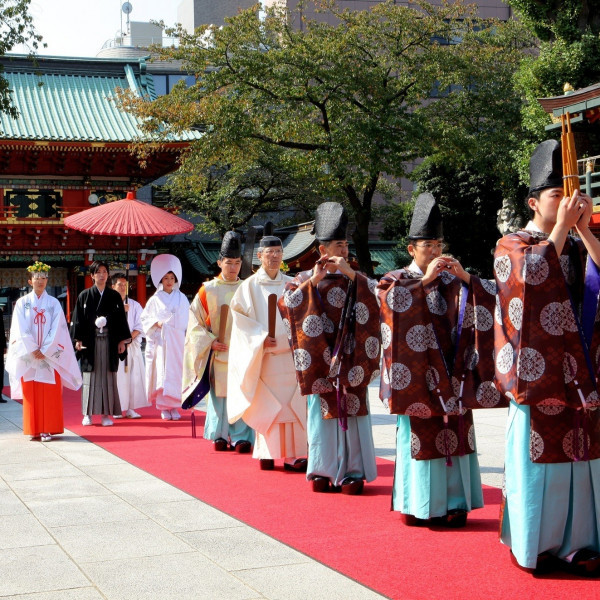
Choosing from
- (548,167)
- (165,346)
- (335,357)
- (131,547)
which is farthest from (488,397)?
(165,346)

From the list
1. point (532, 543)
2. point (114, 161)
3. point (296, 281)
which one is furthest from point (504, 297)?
point (114, 161)

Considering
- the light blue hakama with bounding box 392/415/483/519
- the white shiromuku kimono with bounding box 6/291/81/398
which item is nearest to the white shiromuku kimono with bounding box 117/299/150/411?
the white shiromuku kimono with bounding box 6/291/81/398

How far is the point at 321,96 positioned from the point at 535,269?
1500 centimetres

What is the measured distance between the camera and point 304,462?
6715 mm

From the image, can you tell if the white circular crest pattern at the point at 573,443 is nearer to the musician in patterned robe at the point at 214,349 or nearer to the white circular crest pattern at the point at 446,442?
the white circular crest pattern at the point at 446,442

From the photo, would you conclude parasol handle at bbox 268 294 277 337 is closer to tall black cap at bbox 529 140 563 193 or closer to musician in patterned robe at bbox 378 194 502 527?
musician in patterned robe at bbox 378 194 502 527

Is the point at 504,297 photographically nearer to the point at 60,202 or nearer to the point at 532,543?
the point at 532,543

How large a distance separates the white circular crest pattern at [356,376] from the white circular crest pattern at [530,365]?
1877 mm

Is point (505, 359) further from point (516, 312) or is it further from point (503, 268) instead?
point (503, 268)

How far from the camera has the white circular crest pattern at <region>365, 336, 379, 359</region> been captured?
5.66m

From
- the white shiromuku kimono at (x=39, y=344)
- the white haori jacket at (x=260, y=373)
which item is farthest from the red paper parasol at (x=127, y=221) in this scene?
the white haori jacket at (x=260, y=373)

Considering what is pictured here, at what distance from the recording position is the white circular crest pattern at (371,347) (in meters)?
5.66

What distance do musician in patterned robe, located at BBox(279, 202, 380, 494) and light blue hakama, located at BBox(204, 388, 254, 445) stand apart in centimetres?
189

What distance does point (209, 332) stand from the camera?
315 inches
